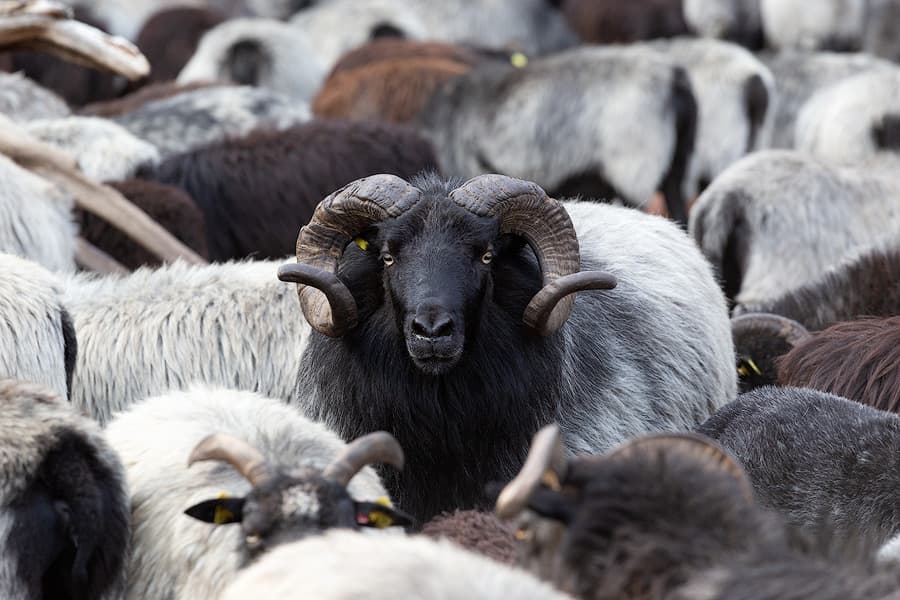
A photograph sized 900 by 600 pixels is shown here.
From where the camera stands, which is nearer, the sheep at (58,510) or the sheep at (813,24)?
the sheep at (58,510)

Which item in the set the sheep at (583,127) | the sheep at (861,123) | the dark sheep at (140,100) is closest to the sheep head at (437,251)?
the sheep at (861,123)

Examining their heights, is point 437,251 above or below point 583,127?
above

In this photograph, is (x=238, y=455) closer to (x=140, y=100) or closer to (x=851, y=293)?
(x=851, y=293)

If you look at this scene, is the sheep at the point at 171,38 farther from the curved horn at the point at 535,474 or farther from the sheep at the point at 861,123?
the curved horn at the point at 535,474

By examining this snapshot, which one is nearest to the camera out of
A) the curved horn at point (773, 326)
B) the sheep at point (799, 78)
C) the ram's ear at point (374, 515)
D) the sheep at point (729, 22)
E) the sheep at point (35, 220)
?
the ram's ear at point (374, 515)

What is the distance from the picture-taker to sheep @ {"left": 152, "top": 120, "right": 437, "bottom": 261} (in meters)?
9.27

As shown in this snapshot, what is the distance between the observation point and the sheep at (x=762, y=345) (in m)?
7.40

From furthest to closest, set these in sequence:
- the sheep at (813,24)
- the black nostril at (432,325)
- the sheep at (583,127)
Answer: the sheep at (813,24)
the sheep at (583,127)
the black nostril at (432,325)

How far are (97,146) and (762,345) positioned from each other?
396 centimetres

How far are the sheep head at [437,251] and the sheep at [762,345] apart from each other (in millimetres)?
1999

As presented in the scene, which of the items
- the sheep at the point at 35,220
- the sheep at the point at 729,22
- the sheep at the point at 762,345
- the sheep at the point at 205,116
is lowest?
the sheep at the point at 729,22

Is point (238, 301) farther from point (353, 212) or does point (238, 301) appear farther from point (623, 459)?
point (623, 459)

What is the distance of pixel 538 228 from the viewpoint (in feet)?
18.5

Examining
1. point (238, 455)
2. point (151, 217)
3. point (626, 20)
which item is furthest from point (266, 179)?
point (626, 20)
